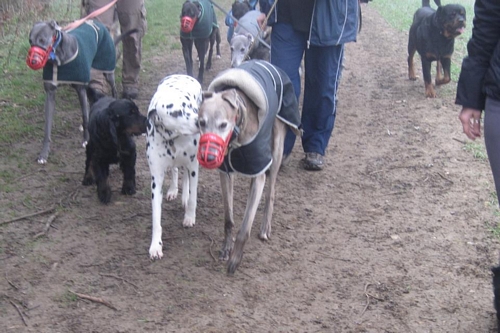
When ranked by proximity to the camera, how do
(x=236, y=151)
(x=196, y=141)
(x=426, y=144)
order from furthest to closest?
(x=426, y=144) < (x=196, y=141) < (x=236, y=151)

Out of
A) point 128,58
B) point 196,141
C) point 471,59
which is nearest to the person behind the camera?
point 471,59

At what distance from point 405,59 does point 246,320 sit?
7.84 metres

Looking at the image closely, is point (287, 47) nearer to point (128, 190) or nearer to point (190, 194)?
point (190, 194)

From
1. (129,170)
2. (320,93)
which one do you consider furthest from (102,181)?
(320,93)

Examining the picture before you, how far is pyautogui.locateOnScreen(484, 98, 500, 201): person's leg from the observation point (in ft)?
9.15

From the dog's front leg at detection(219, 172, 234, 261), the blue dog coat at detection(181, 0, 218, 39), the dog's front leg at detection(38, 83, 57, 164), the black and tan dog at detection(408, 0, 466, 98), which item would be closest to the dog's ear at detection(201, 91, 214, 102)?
the dog's front leg at detection(219, 172, 234, 261)

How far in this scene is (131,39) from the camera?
756cm

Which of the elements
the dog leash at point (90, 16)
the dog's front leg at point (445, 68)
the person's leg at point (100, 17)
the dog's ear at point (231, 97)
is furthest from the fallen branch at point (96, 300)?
the dog's front leg at point (445, 68)

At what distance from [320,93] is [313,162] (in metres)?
0.67

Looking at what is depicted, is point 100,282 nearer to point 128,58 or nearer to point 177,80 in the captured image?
point 177,80

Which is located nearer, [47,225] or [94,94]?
[47,225]

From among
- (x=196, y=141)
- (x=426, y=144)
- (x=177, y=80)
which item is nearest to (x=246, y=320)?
(x=196, y=141)

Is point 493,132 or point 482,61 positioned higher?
point 482,61

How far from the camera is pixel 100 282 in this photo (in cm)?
398
